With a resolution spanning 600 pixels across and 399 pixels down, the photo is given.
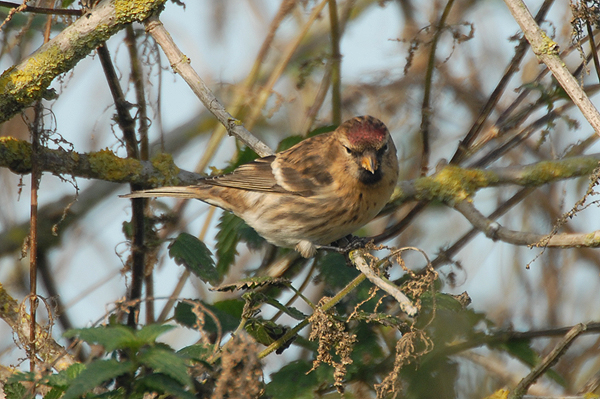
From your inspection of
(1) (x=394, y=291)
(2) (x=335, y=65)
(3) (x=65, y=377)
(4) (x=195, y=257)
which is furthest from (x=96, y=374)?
(2) (x=335, y=65)

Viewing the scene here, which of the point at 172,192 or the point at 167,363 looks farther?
the point at 172,192

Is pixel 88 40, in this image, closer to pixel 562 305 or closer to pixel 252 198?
pixel 252 198

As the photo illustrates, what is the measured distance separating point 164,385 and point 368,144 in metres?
2.40

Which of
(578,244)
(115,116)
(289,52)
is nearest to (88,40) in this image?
(115,116)

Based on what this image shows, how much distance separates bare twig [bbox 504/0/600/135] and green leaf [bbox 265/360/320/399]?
161 cm

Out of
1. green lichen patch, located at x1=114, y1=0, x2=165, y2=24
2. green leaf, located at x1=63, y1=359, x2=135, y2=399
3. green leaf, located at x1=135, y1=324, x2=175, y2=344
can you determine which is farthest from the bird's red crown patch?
green leaf, located at x1=63, y1=359, x2=135, y2=399

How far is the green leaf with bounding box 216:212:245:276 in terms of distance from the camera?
154 inches

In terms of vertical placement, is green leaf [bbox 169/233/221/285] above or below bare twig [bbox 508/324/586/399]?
above

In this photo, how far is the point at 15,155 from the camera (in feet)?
10.3

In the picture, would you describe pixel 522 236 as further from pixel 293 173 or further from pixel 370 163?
pixel 293 173

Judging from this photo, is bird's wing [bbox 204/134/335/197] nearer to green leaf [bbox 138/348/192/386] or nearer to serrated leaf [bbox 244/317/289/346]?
serrated leaf [bbox 244/317/289/346]

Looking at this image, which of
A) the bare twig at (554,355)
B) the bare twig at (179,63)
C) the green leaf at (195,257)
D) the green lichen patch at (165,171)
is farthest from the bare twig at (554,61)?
the green lichen patch at (165,171)

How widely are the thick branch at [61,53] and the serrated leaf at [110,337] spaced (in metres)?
1.57

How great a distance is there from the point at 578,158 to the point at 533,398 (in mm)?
1781
